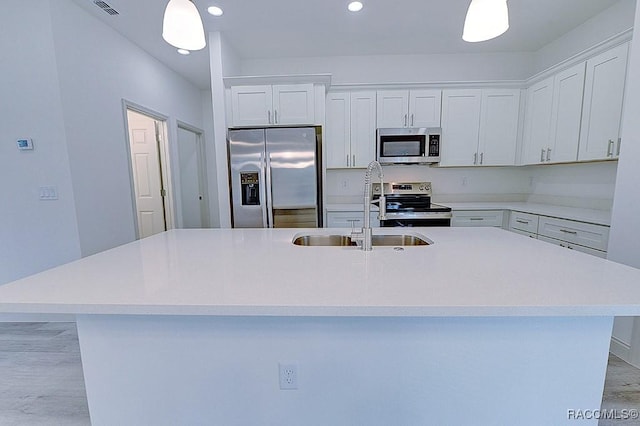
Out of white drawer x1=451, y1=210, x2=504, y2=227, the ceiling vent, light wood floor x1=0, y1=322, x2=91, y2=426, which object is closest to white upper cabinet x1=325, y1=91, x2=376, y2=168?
white drawer x1=451, y1=210, x2=504, y2=227

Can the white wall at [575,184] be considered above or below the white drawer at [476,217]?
above

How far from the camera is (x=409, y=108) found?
3395 mm

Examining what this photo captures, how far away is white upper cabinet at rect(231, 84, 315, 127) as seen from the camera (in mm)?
2994

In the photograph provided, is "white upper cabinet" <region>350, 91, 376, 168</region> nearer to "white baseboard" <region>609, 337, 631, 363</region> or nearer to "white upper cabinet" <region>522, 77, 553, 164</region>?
"white upper cabinet" <region>522, 77, 553, 164</region>

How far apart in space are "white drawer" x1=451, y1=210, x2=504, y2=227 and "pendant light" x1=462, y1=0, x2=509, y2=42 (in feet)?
7.20

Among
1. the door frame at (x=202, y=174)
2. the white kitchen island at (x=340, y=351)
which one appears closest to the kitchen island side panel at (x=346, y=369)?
the white kitchen island at (x=340, y=351)

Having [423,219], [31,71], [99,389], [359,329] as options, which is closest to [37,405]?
[99,389]

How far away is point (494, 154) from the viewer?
3434 mm

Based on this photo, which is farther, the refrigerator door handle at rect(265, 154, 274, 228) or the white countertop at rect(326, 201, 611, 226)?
the refrigerator door handle at rect(265, 154, 274, 228)

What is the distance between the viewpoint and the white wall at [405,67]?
3.56m

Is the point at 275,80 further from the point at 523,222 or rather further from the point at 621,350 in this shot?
the point at 621,350

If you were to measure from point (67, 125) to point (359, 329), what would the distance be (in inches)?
112

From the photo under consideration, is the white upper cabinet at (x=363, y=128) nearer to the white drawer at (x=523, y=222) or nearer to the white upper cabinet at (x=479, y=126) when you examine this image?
the white upper cabinet at (x=479, y=126)

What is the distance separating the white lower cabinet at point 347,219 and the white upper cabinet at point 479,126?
46.6 inches
